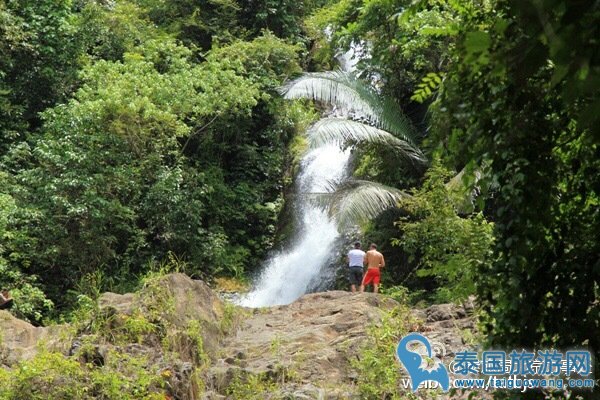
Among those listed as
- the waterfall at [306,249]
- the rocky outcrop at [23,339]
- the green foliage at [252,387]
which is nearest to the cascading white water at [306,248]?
the waterfall at [306,249]

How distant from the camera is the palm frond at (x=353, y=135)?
578 inches

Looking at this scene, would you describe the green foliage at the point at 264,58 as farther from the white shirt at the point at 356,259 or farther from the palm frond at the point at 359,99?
the white shirt at the point at 356,259

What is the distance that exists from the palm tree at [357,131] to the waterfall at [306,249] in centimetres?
106

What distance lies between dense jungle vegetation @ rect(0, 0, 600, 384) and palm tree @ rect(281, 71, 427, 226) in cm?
8

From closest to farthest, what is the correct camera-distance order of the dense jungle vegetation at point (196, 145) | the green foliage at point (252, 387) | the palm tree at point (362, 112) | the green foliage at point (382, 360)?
the green foliage at point (382, 360)
the green foliage at point (252, 387)
the dense jungle vegetation at point (196, 145)
the palm tree at point (362, 112)

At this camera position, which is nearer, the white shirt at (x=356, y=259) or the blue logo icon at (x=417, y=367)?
the blue logo icon at (x=417, y=367)

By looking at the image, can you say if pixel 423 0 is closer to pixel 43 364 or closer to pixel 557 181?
pixel 557 181

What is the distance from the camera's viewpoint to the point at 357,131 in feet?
48.8

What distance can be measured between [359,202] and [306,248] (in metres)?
3.90

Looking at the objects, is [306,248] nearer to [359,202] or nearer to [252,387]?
[359,202]

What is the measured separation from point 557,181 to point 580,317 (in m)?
0.77

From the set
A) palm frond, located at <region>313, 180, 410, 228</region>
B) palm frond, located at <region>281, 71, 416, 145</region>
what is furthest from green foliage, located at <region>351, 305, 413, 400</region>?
palm frond, located at <region>281, 71, 416, 145</region>

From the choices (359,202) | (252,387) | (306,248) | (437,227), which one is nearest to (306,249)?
(306,248)

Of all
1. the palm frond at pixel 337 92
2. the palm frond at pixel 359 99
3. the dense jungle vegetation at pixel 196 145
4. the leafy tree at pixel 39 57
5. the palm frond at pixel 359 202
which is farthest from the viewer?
the leafy tree at pixel 39 57
